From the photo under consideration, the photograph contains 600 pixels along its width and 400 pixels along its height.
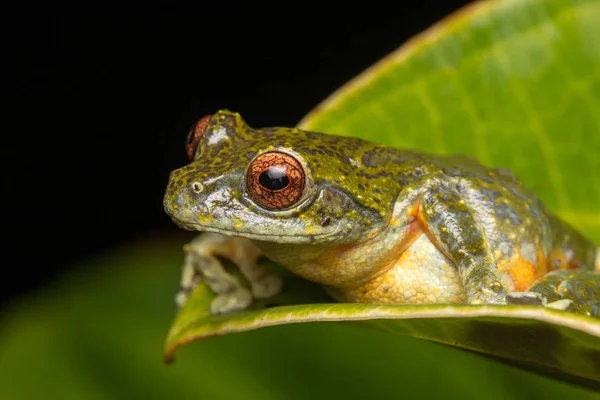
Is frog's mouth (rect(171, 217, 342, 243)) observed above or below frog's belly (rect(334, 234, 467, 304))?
above

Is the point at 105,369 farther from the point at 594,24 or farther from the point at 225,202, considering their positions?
the point at 594,24

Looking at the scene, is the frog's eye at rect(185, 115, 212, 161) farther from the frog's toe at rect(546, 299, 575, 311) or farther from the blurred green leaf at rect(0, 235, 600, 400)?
the frog's toe at rect(546, 299, 575, 311)

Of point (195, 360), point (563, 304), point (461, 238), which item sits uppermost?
point (461, 238)

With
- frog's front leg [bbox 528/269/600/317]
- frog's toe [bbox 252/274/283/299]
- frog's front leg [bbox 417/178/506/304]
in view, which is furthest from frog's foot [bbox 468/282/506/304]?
frog's toe [bbox 252/274/283/299]

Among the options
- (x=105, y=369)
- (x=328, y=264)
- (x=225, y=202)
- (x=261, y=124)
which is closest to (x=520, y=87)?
(x=328, y=264)

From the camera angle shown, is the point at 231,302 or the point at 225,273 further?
the point at 225,273

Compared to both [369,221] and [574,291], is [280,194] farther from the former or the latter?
[574,291]

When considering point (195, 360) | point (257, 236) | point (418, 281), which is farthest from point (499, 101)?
point (195, 360)
